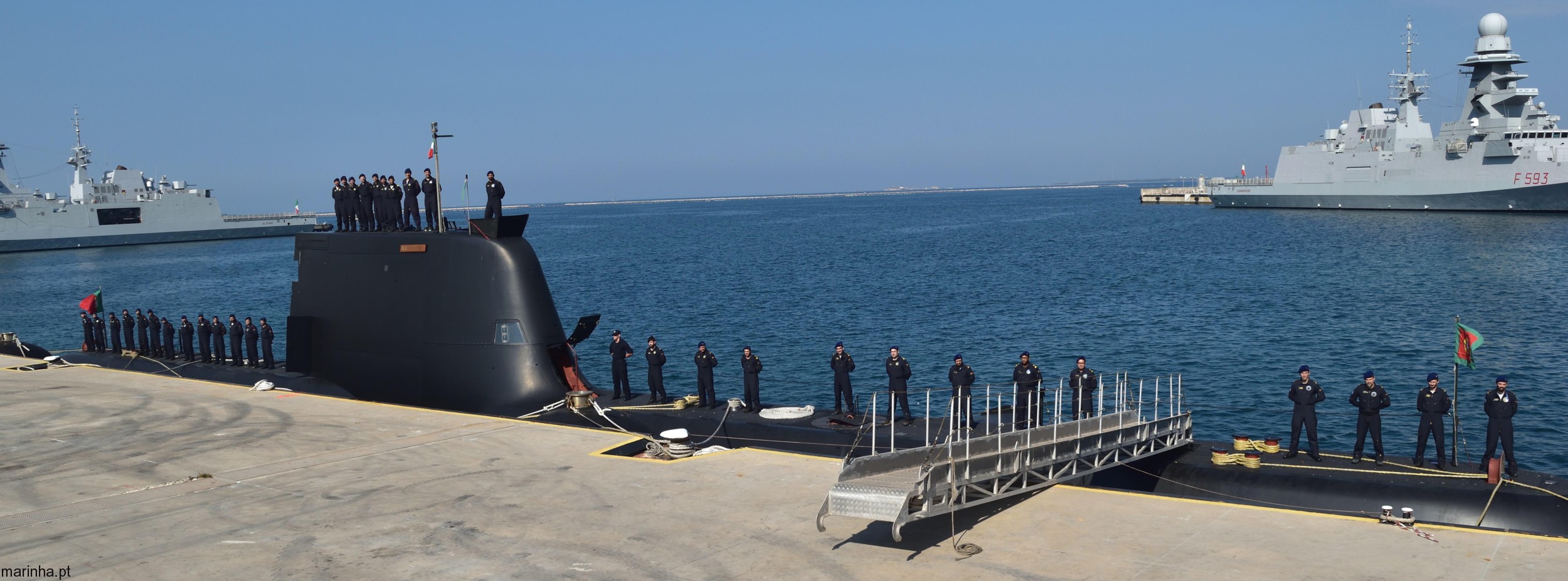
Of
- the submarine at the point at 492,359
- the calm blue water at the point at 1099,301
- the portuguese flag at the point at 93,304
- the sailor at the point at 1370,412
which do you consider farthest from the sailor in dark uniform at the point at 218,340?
the sailor at the point at 1370,412

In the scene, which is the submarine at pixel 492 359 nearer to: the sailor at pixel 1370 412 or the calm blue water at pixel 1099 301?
the sailor at pixel 1370 412

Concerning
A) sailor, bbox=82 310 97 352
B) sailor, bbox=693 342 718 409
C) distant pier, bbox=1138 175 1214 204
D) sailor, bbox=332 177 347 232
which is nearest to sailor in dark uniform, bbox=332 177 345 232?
sailor, bbox=332 177 347 232

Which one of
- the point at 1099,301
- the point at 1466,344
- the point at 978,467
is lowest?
the point at 1099,301

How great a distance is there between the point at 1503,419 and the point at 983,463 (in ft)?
19.0

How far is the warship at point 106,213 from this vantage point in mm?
82375

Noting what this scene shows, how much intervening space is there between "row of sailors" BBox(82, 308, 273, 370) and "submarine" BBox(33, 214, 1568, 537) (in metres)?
5.21

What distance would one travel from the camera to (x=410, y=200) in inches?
658

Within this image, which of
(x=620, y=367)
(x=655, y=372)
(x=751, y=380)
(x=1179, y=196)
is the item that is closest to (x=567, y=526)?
(x=751, y=380)

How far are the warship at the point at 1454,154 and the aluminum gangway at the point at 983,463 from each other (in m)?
70.1

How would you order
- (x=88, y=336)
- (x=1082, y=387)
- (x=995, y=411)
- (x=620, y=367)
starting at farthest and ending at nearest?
(x=88, y=336), (x=620, y=367), (x=995, y=411), (x=1082, y=387)

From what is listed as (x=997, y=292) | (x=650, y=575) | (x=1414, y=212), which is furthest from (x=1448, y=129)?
(x=650, y=575)

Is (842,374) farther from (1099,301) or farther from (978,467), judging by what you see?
(1099,301)

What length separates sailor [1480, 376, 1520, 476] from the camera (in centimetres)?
1102

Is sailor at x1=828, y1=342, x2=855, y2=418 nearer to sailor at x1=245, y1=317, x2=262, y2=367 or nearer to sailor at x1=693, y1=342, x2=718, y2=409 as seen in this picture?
sailor at x1=693, y1=342, x2=718, y2=409
